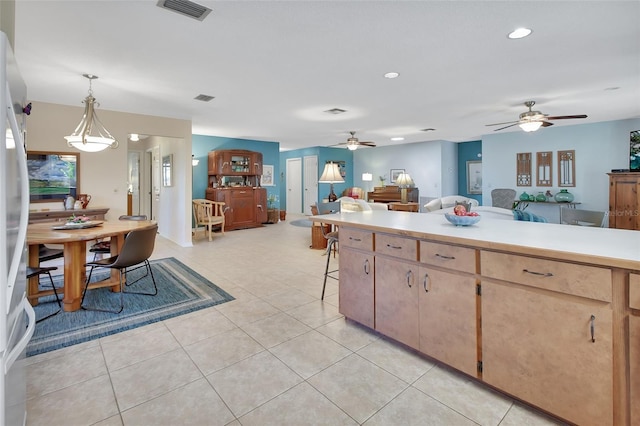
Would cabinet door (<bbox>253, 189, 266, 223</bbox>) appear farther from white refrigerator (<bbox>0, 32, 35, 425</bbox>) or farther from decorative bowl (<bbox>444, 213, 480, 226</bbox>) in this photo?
white refrigerator (<bbox>0, 32, 35, 425</bbox>)

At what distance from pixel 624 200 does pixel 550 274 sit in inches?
253

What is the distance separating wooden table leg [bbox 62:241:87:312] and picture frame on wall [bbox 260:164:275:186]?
262 inches

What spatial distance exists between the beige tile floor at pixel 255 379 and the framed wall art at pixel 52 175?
3384mm

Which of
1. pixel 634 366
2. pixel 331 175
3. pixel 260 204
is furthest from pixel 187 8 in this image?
pixel 260 204

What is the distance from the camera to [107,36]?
2.64 m

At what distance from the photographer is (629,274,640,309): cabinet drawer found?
4.20 ft

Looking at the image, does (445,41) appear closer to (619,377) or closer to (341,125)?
(619,377)

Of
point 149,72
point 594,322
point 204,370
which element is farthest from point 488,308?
point 149,72

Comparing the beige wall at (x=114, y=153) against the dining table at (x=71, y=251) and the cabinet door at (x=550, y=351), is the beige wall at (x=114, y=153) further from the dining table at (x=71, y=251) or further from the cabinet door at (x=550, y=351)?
the cabinet door at (x=550, y=351)

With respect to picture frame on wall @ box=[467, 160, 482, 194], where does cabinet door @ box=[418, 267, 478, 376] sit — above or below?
below

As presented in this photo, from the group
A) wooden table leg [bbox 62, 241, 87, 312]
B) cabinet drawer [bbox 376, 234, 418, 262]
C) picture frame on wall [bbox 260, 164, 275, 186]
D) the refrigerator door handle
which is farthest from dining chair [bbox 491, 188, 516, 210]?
the refrigerator door handle

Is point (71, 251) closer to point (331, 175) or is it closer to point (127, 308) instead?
point (127, 308)

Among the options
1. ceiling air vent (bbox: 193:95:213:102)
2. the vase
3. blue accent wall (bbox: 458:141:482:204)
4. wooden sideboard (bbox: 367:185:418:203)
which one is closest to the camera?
ceiling air vent (bbox: 193:95:213:102)

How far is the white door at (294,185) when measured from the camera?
38.4 feet
